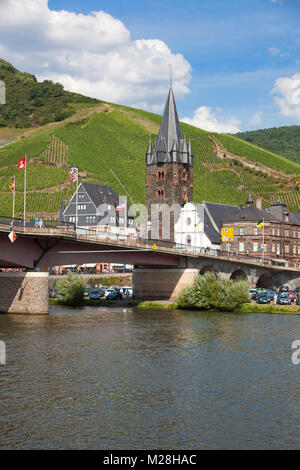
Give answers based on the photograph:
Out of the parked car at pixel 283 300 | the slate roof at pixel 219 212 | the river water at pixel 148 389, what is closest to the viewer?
the river water at pixel 148 389

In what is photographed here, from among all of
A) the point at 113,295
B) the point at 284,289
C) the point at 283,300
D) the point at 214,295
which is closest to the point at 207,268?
the point at 113,295

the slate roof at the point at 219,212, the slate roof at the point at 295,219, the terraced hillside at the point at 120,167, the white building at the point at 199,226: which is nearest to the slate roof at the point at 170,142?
the slate roof at the point at 219,212

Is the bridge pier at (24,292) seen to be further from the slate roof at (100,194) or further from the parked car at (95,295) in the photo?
the slate roof at (100,194)

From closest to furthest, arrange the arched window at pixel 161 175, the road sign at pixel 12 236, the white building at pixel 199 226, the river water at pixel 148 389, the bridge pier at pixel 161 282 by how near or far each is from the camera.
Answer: the river water at pixel 148 389 < the road sign at pixel 12 236 < the bridge pier at pixel 161 282 < the white building at pixel 199 226 < the arched window at pixel 161 175

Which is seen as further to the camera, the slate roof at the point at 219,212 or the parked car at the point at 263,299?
the slate roof at the point at 219,212

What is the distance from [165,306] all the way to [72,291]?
36.9 ft

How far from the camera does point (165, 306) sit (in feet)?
245

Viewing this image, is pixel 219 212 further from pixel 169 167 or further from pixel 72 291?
pixel 72 291

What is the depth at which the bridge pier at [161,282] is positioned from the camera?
81.2 m

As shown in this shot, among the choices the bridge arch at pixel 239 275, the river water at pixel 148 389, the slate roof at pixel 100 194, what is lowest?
the river water at pixel 148 389

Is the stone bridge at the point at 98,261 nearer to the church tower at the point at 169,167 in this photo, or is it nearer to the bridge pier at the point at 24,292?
the bridge pier at the point at 24,292

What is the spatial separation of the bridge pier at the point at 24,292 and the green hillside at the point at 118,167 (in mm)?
79655

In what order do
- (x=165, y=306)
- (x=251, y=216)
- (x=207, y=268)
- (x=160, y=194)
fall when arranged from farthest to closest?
(x=160, y=194) → (x=251, y=216) → (x=207, y=268) → (x=165, y=306)

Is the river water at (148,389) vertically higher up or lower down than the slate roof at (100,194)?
lower down
